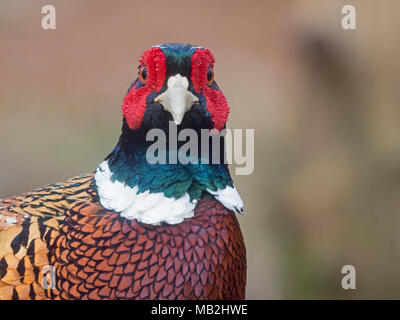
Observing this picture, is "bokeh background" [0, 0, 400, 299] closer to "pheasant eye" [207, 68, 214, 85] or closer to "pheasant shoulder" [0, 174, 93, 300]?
"pheasant eye" [207, 68, 214, 85]

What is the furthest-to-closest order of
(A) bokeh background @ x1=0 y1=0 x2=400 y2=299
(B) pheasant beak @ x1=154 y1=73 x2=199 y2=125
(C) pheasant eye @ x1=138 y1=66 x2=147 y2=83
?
(A) bokeh background @ x1=0 y1=0 x2=400 y2=299 → (C) pheasant eye @ x1=138 y1=66 x2=147 y2=83 → (B) pheasant beak @ x1=154 y1=73 x2=199 y2=125

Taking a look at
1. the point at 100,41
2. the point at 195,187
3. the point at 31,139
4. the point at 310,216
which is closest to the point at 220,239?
the point at 195,187

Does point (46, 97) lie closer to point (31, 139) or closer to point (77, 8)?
point (31, 139)

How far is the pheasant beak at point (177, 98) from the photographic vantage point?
1.99m

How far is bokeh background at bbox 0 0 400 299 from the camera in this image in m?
4.19

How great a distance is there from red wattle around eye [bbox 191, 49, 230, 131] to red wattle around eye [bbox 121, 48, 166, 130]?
129 millimetres

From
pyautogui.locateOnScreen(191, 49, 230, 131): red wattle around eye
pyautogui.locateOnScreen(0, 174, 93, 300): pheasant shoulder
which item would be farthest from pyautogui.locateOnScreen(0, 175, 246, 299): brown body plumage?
pyautogui.locateOnScreen(191, 49, 230, 131): red wattle around eye

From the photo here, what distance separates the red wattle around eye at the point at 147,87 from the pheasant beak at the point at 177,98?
5 centimetres

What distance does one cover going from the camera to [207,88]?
84.8 inches

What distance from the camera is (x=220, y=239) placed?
219 centimetres

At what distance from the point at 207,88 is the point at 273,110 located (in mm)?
3400

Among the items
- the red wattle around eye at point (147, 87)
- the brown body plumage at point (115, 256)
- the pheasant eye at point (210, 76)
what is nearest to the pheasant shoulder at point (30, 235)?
the brown body plumage at point (115, 256)

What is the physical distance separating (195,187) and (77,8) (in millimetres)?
4882
